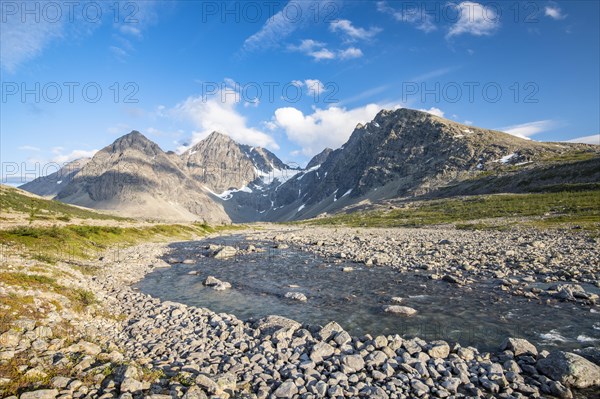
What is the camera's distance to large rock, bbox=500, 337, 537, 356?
12.2m

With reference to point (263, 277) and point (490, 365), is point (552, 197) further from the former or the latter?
point (490, 365)

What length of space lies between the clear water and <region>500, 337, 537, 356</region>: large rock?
2.23 ft

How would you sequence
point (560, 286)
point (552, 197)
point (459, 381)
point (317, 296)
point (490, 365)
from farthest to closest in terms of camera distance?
1. point (552, 197)
2. point (317, 296)
3. point (560, 286)
4. point (490, 365)
5. point (459, 381)

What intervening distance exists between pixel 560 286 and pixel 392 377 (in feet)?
51.8

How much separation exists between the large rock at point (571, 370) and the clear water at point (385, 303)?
7.32 feet

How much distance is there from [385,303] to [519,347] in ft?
26.5

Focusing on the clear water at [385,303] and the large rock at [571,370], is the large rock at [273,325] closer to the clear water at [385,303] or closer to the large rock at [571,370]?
the clear water at [385,303]

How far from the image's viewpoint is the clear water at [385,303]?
1478 centimetres

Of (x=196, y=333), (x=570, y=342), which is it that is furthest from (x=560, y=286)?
(x=196, y=333)

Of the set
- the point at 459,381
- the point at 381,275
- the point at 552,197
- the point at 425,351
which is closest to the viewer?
the point at 459,381

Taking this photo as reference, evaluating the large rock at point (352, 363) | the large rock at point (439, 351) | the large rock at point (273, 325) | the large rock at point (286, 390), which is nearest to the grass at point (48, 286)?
the large rock at point (273, 325)

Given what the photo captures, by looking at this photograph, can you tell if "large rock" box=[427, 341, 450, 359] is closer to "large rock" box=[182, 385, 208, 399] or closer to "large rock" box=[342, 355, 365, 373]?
"large rock" box=[342, 355, 365, 373]

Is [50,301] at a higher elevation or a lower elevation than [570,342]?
higher

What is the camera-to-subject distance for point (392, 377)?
10664 millimetres
